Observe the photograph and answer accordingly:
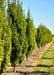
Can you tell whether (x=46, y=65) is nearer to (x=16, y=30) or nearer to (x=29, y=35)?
(x=29, y=35)

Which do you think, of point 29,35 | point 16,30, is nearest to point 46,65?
point 29,35

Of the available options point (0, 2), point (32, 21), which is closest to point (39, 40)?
point (32, 21)

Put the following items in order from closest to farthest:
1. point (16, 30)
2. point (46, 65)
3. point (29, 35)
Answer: point (16, 30) → point (46, 65) → point (29, 35)

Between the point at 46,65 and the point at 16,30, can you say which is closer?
the point at 16,30

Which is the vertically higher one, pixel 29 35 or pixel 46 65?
pixel 29 35

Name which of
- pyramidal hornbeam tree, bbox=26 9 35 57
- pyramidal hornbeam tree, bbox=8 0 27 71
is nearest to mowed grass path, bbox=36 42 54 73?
pyramidal hornbeam tree, bbox=26 9 35 57

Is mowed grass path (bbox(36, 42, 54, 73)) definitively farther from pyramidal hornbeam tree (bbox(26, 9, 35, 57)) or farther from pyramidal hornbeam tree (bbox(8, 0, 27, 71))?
pyramidal hornbeam tree (bbox(8, 0, 27, 71))

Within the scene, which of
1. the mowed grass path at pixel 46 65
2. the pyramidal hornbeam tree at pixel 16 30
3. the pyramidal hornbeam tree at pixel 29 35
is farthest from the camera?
the pyramidal hornbeam tree at pixel 29 35

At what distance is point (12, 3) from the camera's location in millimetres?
13695

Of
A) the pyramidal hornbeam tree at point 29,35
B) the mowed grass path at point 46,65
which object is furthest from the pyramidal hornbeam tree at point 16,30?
the pyramidal hornbeam tree at point 29,35

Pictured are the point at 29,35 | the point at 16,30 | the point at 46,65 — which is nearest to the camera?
the point at 16,30

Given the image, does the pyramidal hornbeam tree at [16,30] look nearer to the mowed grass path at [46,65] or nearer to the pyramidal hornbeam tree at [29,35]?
the mowed grass path at [46,65]

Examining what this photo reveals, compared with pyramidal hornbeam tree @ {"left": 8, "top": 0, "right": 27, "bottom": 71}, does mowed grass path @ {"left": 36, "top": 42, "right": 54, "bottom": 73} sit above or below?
below

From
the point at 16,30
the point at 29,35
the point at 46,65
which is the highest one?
the point at 16,30
